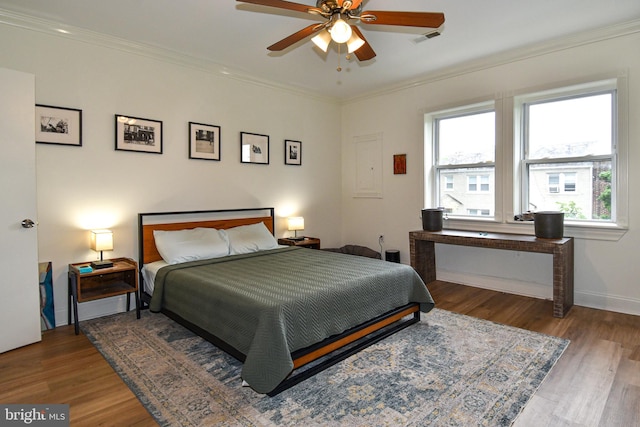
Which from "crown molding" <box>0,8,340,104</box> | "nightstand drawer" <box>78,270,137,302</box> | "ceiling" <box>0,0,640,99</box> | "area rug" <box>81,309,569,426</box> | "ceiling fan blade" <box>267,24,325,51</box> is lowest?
"area rug" <box>81,309,569,426</box>

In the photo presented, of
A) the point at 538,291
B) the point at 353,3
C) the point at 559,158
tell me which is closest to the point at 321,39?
the point at 353,3

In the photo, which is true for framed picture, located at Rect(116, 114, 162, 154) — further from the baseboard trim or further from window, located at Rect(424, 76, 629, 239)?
the baseboard trim

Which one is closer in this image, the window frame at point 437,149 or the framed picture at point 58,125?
the framed picture at point 58,125

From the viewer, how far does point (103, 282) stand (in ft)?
11.5

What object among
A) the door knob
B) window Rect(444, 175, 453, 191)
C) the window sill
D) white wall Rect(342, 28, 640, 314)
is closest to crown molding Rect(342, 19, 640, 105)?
white wall Rect(342, 28, 640, 314)

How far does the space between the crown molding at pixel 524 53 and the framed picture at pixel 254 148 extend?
1945 mm

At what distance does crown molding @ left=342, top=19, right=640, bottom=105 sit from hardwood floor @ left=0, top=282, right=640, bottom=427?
2689 mm

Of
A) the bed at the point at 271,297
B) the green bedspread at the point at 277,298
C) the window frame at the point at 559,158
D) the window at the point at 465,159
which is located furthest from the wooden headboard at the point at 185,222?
the window frame at the point at 559,158

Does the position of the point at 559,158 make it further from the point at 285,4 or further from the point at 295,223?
the point at 285,4

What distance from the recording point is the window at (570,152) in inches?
143

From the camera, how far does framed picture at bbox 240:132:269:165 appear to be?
4.62 m

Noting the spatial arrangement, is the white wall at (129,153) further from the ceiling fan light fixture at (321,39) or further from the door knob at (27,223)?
the ceiling fan light fixture at (321,39)

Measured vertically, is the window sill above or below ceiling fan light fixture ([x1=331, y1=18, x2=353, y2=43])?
below

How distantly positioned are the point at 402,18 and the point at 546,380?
251cm
